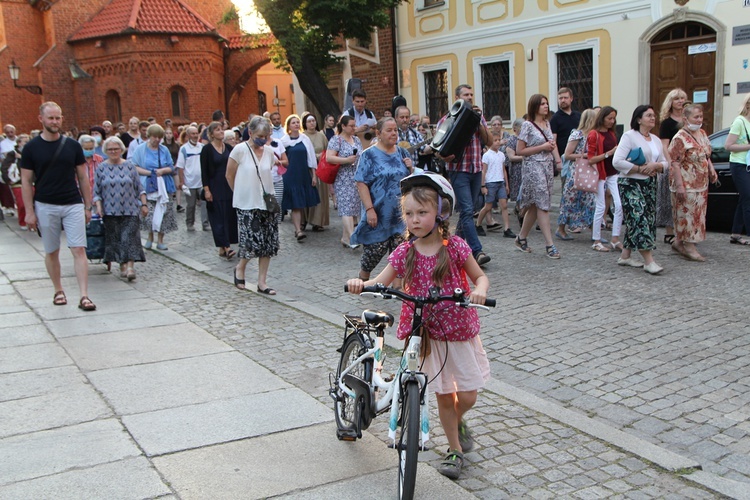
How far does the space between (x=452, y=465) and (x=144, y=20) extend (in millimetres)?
34535

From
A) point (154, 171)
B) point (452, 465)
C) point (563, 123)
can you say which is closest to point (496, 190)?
point (563, 123)

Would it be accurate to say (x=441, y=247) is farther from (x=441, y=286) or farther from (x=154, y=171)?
(x=154, y=171)

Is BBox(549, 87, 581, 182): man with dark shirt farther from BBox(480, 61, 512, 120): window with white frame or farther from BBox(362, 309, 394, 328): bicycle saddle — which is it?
BBox(480, 61, 512, 120): window with white frame

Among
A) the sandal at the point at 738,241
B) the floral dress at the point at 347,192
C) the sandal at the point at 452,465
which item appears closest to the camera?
the sandal at the point at 452,465

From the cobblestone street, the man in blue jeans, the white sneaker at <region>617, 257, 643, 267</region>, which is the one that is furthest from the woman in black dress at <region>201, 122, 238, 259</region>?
the white sneaker at <region>617, 257, 643, 267</region>

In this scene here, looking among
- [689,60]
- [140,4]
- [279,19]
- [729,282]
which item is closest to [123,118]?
[140,4]

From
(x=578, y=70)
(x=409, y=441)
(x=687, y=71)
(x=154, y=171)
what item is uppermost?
(x=578, y=70)

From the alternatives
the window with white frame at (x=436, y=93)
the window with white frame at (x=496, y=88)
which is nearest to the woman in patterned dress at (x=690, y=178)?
the window with white frame at (x=496, y=88)

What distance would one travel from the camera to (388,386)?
3721 millimetres

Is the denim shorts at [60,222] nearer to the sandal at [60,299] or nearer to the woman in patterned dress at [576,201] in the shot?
the sandal at [60,299]

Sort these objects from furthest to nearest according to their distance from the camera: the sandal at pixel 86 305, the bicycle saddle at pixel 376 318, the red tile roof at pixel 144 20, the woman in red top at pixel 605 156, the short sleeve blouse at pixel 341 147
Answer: the red tile roof at pixel 144 20 → the short sleeve blouse at pixel 341 147 → the woman in red top at pixel 605 156 → the sandal at pixel 86 305 → the bicycle saddle at pixel 376 318

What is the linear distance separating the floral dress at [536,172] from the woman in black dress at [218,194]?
13.7 ft

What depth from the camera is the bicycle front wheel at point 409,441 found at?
10.9 feet

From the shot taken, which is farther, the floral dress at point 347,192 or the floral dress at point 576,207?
the floral dress at point 347,192
